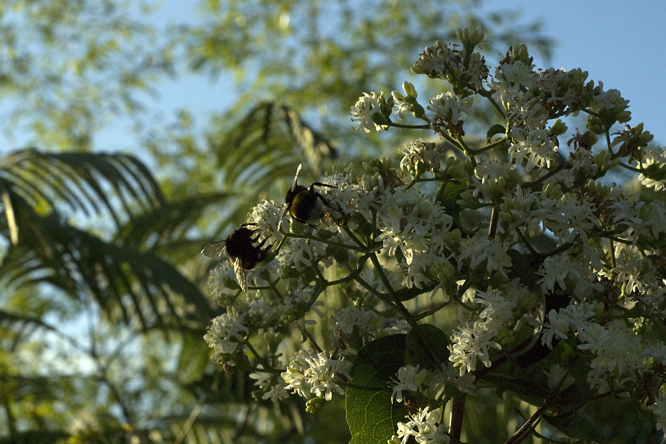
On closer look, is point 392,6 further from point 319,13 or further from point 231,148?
point 231,148

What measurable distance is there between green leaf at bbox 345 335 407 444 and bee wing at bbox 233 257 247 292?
20cm

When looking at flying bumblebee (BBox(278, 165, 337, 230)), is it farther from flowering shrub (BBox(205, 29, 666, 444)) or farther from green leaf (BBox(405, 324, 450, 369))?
green leaf (BBox(405, 324, 450, 369))

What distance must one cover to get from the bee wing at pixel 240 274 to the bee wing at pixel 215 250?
0.15 m

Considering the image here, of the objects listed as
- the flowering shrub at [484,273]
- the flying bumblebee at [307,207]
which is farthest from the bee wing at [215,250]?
the flying bumblebee at [307,207]

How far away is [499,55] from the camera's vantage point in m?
0.95

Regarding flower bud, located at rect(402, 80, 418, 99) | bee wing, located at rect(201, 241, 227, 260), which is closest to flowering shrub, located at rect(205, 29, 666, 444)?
flower bud, located at rect(402, 80, 418, 99)

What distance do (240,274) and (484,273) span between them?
A: 352 mm

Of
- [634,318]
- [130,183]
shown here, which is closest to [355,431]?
[634,318]

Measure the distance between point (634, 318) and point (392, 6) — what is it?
678 centimetres

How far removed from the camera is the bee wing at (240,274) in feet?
3.05

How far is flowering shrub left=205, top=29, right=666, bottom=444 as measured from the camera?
2.41ft

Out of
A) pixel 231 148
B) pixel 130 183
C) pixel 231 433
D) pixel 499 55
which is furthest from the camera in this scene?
pixel 231 433

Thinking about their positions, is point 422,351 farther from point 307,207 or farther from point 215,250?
point 215,250

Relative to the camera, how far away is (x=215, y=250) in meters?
1.16
